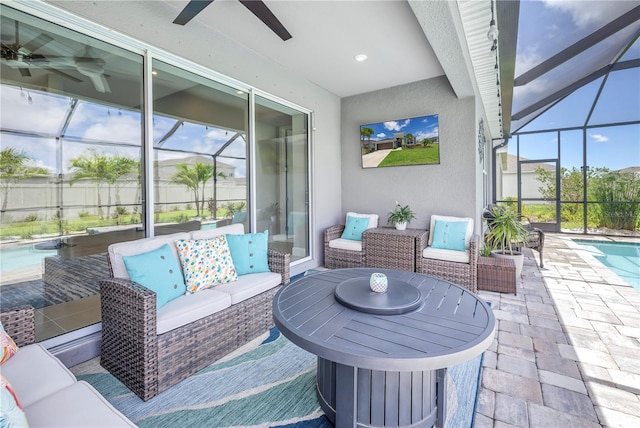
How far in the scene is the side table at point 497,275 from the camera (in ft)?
12.3

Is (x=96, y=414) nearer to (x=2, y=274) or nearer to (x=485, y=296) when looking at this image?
(x=2, y=274)

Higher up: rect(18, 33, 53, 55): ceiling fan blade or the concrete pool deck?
rect(18, 33, 53, 55): ceiling fan blade

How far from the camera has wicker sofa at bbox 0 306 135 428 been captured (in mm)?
1034

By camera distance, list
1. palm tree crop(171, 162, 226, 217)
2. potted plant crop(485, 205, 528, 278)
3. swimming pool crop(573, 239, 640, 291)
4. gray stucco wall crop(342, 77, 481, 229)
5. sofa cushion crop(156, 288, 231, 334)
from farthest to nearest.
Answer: swimming pool crop(573, 239, 640, 291) < gray stucco wall crop(342, 77, 481, 229) < potted plant crop(485, 205, 528, 278) < palm tree crop(171, 162, 226, 217) < sofa cushion crop(156, 288, 231, 334)

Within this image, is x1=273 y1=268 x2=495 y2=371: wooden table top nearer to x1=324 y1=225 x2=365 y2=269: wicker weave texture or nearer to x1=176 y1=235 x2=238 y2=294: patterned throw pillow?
x1=176 y1=235 x2=238 y2=294: patterned throw pillow

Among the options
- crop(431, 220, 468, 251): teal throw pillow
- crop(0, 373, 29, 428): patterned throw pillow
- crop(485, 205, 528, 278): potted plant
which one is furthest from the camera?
crop(485, 205, 528, 278): potted plant

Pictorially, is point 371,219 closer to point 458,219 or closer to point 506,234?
point 458,219

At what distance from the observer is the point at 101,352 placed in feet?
7.32

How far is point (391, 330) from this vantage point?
1.51 m

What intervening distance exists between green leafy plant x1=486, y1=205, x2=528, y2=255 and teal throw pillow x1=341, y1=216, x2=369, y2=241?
2005 millimetres

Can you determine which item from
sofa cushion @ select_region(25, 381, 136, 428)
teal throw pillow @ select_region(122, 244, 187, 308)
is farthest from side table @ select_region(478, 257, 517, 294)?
sofa cushion @ select_region(25, 381, 136, 428)

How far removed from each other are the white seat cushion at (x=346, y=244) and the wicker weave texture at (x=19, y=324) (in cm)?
372

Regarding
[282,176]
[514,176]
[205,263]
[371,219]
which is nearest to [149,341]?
[205,263]

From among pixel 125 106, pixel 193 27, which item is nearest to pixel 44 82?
pixel 125 106
